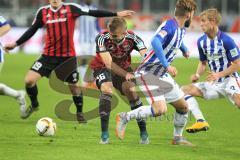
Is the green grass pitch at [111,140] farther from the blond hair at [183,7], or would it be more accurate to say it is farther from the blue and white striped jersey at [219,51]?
the blond hair at [183,7]

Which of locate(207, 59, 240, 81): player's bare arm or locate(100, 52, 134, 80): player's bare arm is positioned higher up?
locate(100, 52, 134, 80): player's bare arm

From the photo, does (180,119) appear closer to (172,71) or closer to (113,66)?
(172,71)

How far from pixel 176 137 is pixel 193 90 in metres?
1.07

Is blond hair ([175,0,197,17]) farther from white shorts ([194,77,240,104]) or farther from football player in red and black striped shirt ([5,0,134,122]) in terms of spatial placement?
football player in red and black striped shirt ([5,0,134,122])

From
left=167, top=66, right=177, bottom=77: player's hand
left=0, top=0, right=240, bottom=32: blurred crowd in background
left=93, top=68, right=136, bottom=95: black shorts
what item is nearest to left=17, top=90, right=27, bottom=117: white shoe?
left=93, top=68, right=136, bottom=95: black shorts

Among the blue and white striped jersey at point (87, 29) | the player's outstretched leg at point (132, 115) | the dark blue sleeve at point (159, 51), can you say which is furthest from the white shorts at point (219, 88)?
the blue and white striped jersey at point (87, 29)

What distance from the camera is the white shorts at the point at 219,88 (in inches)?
412

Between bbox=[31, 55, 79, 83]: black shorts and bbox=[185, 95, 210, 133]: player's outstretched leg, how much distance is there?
2.41 metres

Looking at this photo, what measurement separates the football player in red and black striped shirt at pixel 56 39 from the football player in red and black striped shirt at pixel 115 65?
1679mm

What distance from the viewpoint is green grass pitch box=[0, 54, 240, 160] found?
867 cm

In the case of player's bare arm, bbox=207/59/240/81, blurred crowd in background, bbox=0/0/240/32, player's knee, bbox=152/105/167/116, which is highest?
player's bare arm, bbox=207/59/240/81

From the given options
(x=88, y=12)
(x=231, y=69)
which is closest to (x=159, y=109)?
(x=231, y=69)

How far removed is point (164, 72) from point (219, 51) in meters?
1.44

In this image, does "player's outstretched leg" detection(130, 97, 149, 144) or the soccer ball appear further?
the soccer ball
